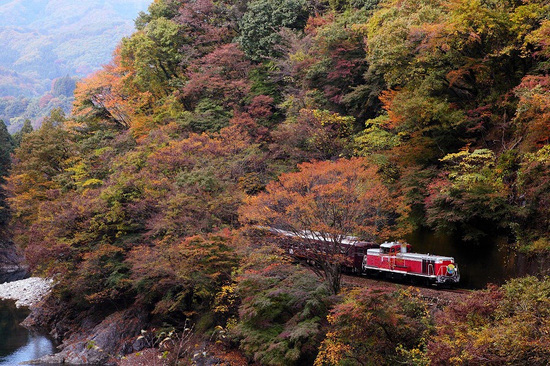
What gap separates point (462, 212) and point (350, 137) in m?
8.70

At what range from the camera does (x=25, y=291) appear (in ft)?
118

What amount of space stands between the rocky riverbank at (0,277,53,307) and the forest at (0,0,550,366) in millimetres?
4384

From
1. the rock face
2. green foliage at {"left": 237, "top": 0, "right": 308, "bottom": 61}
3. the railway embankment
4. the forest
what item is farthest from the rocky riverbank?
the railway embankment

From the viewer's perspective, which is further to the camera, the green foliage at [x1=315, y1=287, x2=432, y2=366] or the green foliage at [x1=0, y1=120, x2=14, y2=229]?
the green foliage at [x1=0, y1=120, x2=14, y2=229]

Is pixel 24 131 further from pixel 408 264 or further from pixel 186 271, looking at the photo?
pixel 408 264

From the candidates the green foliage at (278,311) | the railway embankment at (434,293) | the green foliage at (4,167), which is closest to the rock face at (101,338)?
the green foliage at (278,311)

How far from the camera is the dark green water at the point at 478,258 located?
15.1m

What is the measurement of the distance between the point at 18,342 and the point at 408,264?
22.6 m

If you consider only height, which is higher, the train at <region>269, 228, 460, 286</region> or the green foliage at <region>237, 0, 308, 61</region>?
the green foliage at <region>237, 0, 308, 61</region>

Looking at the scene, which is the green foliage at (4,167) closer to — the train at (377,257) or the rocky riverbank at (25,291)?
the rocky riverbank at (25,291)

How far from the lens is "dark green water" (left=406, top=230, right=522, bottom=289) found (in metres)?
15.1

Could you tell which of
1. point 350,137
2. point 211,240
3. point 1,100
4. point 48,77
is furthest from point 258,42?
point 48,77

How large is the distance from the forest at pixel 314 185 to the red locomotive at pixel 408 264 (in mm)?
1047

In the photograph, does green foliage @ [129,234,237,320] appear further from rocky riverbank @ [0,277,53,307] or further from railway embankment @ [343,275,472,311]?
rocky riverbank @ [0,277,53,307]
